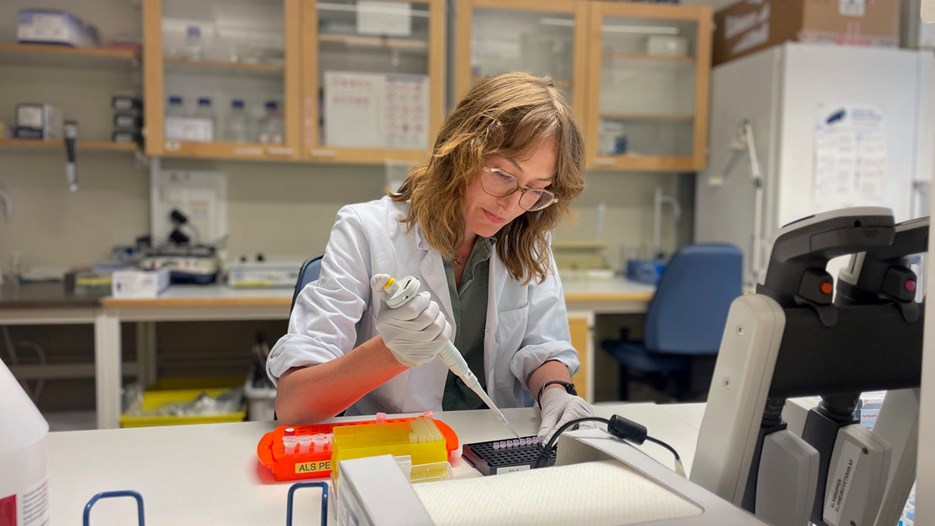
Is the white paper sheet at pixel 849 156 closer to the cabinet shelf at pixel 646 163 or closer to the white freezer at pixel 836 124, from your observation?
the white freezer at pixel 836 124

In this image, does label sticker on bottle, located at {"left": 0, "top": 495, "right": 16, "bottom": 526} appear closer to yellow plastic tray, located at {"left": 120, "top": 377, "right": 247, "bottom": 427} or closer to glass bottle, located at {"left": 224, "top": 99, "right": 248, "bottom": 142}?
yellow plastic tray, located at {"left": 120, "top": 377, "right": 247, "bottom": 427}

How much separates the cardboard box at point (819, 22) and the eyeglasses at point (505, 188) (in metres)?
2.23

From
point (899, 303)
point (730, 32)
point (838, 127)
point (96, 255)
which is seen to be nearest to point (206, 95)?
point (96, 255)

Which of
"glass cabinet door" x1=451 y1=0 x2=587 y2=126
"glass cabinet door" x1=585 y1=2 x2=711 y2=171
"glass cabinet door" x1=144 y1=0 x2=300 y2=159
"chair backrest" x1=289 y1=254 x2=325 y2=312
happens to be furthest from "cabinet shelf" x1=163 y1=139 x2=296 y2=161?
"chair backrest" x1=289 y1=254 x2=325 y2=312

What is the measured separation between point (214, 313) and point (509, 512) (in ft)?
6.98

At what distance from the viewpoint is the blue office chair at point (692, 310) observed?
8.27 feet

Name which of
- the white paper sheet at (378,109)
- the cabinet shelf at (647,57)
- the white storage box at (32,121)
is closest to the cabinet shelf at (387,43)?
the white paper sheet at (378,109)

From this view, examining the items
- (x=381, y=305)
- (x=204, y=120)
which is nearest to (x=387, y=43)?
(x=204, y=120)

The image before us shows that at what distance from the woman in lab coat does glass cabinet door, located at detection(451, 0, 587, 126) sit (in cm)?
180

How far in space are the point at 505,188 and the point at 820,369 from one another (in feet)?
2.15

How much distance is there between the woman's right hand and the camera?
2.98 feet

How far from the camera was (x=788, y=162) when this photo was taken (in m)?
2.83

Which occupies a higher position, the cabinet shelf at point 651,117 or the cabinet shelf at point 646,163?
the cabinet shelf at point 651,117

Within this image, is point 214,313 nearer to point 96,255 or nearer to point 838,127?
point 96,255
